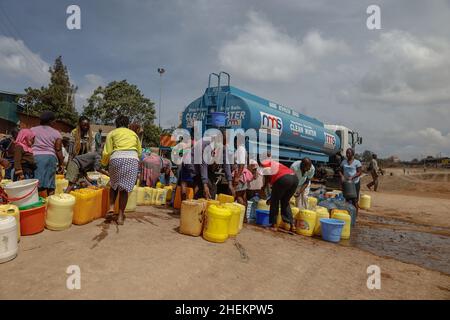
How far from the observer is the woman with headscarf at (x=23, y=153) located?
4.80 metres

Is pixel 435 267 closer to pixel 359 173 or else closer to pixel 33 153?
pixel 359 173

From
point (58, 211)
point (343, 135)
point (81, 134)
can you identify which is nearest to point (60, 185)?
point (81, 134)

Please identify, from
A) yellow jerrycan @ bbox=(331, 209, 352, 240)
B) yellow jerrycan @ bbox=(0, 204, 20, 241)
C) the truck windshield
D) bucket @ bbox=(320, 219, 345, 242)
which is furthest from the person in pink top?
the truck windshield

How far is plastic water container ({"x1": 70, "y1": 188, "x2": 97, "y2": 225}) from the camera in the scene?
464 centimetres

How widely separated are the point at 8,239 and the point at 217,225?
2589mm

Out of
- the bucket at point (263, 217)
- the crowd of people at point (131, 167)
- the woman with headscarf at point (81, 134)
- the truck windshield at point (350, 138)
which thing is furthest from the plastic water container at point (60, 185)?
the truck windshield at point (350, 138)

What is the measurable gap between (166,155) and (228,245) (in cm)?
844

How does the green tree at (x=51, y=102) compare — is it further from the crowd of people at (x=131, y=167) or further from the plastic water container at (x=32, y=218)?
the plastic water container at (x=32, y=218)

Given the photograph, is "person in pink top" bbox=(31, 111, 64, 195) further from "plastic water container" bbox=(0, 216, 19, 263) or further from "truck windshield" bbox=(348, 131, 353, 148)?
"truck windshield" bbox=(348, 131, 353, 148)

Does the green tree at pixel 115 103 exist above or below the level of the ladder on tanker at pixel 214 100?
above

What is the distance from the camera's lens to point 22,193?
4098mm

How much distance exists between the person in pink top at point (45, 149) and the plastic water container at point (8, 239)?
1752 mm
